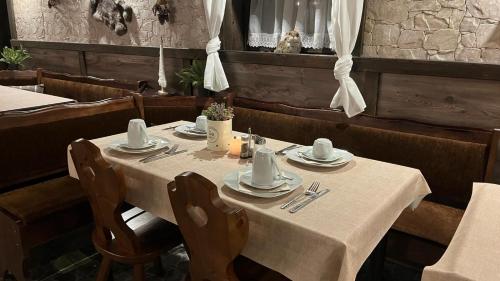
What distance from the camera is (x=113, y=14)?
5.10 meters

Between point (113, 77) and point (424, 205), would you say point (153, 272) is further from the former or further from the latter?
point (113, 77)

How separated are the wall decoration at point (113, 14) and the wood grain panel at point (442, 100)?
11.0 ft

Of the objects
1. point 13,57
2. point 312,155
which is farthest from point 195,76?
point 13,57

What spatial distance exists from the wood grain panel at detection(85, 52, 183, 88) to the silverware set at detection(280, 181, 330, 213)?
3.26 m

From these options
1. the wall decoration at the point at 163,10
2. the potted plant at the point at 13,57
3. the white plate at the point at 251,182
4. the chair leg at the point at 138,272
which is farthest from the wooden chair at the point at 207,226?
the potted plant at the point at 13,57

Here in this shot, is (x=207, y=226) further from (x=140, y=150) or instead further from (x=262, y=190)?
(x=140, y=150)

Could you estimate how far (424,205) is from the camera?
2.32m

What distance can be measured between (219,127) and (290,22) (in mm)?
2062

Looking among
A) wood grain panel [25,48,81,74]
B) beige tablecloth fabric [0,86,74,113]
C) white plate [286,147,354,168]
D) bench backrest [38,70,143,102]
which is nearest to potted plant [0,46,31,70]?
wood grain panel [25,48,81,74]

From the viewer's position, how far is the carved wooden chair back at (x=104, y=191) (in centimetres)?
166

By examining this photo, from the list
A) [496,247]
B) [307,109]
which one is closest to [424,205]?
[307,109]

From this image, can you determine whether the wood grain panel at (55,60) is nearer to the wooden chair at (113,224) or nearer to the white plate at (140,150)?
the white plate at (140,150)

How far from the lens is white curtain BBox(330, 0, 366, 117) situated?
288 centimetres

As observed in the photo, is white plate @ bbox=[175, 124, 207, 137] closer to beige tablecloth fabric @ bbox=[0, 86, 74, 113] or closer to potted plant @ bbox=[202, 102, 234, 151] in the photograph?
potted plant @ bbox=[202, 102, 234, 151]
